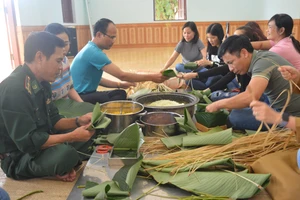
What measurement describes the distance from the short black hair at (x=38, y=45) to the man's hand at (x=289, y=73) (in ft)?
4.45

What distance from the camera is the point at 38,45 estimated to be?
5.56ft

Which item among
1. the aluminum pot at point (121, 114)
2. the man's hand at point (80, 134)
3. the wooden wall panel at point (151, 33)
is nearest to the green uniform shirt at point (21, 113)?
the man's hand at point (80, 134)

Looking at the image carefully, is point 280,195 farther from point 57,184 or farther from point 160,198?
point 57,184

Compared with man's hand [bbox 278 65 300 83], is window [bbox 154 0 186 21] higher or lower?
higher

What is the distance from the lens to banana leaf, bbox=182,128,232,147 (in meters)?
1.81

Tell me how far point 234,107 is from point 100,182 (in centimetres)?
112

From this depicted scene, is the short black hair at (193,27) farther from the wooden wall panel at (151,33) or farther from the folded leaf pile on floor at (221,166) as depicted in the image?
the wooden wall panel at (151,33)

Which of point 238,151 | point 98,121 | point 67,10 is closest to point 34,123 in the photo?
point 98,121

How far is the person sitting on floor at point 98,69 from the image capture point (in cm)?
289

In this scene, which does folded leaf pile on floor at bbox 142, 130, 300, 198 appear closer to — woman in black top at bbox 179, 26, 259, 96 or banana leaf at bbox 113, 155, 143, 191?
banana leaf at bbox 113, 155, 143, 191

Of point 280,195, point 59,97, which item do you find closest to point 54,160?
point 59,97

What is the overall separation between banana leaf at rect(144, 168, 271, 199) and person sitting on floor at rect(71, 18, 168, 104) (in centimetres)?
151

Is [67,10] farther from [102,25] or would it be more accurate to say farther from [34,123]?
[34,123]

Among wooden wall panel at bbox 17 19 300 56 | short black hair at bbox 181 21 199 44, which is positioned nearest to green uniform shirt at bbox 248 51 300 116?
short black hair at bbox 181 21 199 44
